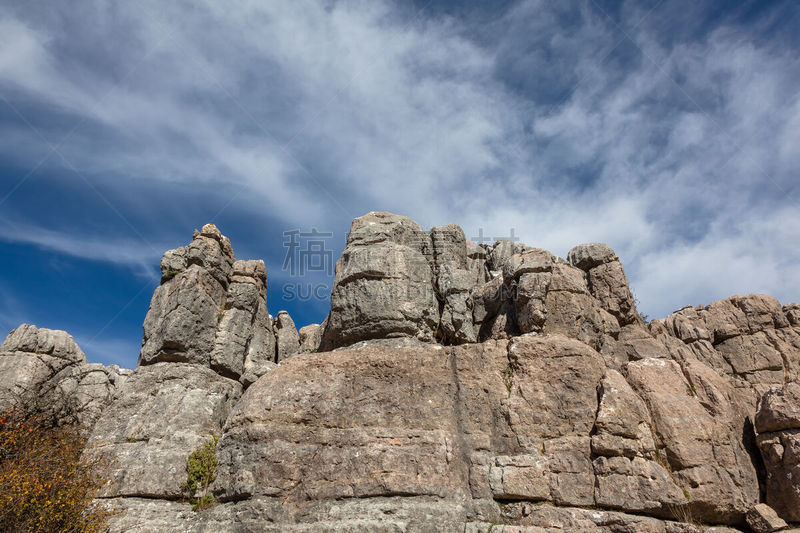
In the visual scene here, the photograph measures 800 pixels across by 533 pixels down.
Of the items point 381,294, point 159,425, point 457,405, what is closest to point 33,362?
point 159,425

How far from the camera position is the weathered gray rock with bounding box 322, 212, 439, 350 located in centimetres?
1527

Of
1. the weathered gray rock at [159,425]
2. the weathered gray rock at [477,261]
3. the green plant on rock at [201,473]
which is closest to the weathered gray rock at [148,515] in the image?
the weathered gray rock at [159,425]

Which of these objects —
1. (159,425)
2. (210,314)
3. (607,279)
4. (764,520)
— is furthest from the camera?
(210,314)

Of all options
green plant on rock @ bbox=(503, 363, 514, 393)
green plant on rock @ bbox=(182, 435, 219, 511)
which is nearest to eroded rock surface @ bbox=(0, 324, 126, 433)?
green plant on rock @ bbox=(182, 435, 219, 511)

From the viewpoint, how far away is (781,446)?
38.2 ft

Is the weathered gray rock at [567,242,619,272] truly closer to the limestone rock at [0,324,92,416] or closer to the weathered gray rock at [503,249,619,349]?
the weathered gray rock at [503,249,619,349]

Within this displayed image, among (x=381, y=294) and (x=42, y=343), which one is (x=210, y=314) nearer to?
(x=381, y=294)

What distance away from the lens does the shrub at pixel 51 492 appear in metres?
12.9

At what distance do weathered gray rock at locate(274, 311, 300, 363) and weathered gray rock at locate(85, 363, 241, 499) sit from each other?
161 inches

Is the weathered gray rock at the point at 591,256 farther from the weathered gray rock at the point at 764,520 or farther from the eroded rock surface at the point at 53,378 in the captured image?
the eroded rock surface at the point at 53,378

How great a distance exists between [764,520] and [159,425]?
51.9 feet

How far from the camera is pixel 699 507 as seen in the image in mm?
11086

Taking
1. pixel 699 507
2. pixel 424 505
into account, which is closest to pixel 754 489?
pixel 699 507

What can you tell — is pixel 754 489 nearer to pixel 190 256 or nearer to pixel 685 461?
pixel 685 461
